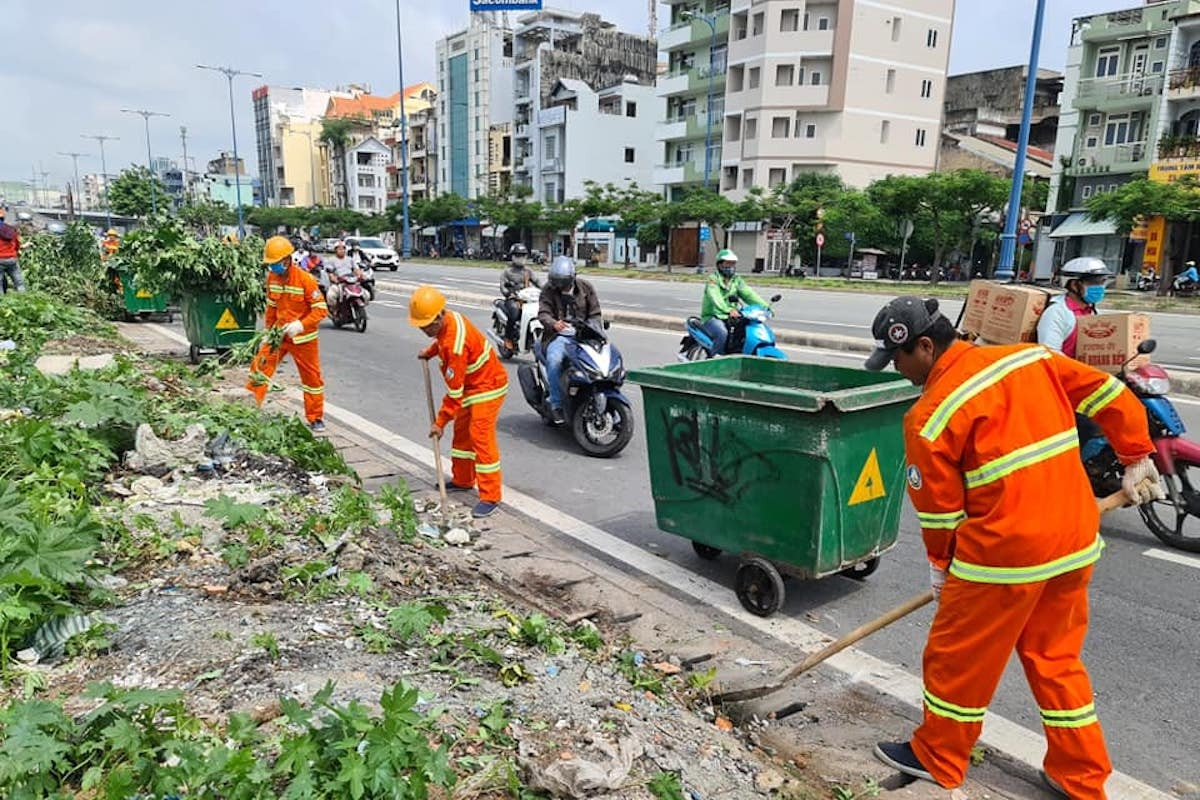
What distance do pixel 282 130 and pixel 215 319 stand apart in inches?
4530

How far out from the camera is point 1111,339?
198 inches

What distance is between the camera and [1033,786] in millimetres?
2822

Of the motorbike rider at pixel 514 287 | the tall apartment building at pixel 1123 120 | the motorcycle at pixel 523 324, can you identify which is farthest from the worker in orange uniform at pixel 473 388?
the tall apartment building at pixel 1123 120

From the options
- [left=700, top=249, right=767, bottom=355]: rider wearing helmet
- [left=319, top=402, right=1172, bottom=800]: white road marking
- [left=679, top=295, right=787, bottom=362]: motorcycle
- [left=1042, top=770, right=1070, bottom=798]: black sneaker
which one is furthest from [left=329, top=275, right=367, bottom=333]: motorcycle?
[left=1042, top=770, right=1070, bottom=798]: black sneaker

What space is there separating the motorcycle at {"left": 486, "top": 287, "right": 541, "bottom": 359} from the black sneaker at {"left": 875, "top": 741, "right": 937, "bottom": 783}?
8.52 meters

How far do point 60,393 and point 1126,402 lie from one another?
6.50 metres

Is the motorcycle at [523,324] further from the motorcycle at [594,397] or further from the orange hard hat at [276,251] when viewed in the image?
the motorcycle at [594,397]

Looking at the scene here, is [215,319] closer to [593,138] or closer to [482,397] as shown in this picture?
[482,397]

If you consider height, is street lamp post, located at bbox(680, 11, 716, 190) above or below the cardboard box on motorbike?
above

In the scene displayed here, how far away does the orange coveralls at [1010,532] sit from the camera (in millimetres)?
2469

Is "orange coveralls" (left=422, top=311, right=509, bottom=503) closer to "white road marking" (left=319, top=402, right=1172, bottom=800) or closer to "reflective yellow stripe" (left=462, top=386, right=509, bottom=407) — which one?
"reflective yellow stripe" (left=462, top=386, right=509, bottom=407)

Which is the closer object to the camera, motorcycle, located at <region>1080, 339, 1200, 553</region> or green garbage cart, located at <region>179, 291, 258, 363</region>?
motorcycle, located at <region>1080, 339, 1200, 553</region>

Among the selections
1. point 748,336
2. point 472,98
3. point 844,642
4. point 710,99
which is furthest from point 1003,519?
point 472,98

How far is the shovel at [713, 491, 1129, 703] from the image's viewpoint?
2871 millimetres
